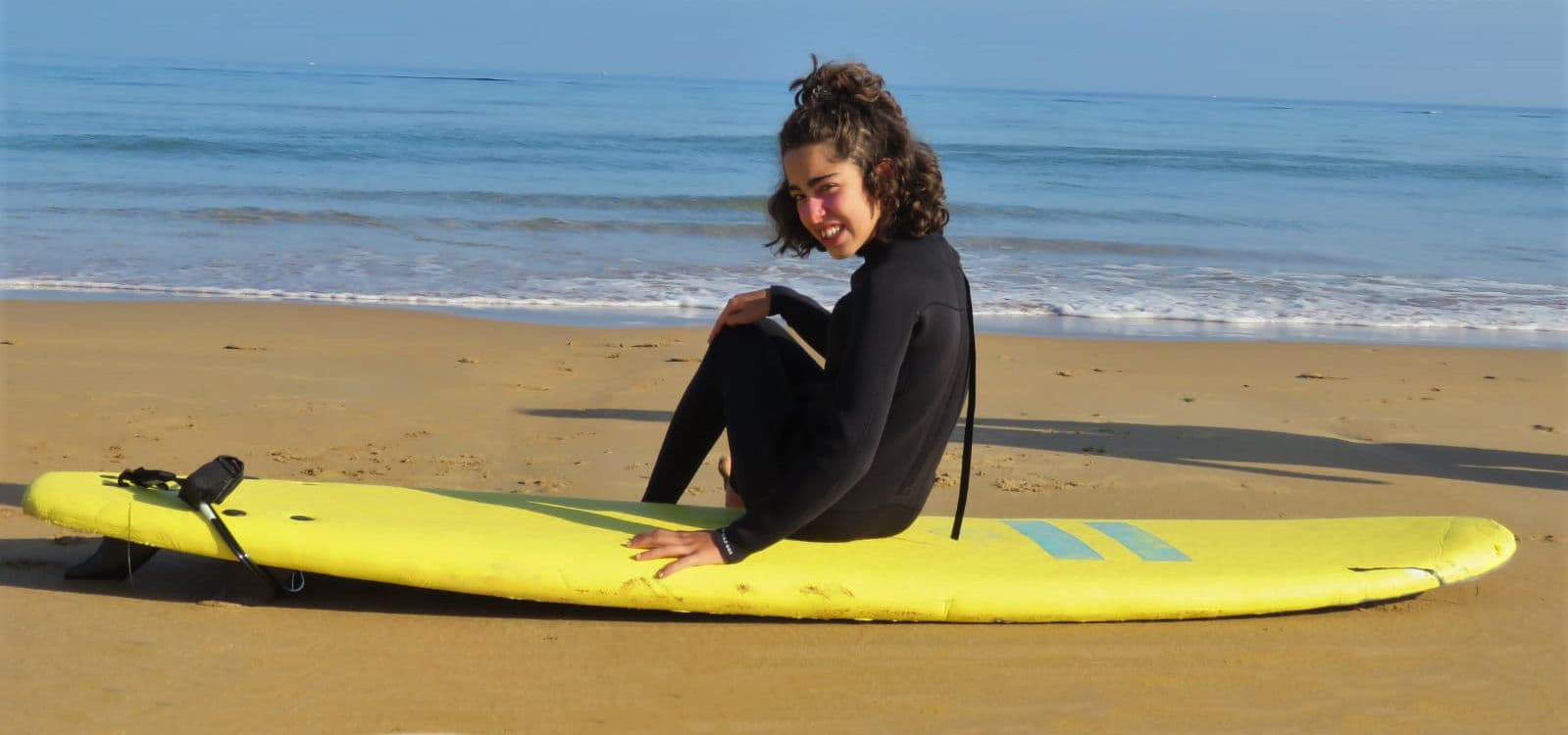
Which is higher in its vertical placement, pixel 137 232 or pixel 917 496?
pixel 917 496

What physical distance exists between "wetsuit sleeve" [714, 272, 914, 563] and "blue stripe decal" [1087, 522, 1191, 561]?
94 cm

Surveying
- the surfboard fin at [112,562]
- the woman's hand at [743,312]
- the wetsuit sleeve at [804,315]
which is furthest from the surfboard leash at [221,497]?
the wetsuit sleeve at [804,315]

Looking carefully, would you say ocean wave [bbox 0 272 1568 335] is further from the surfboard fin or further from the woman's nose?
the woman's nose

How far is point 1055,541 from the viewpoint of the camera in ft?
12.0

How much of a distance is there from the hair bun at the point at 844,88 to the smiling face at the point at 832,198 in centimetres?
11

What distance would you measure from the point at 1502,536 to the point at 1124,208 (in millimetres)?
15901

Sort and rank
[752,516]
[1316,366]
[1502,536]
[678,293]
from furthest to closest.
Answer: [678,293] → [1316,366] → [1502,536] → [752,516]

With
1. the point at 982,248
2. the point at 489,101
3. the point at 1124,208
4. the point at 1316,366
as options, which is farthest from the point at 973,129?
the point at 1316,366

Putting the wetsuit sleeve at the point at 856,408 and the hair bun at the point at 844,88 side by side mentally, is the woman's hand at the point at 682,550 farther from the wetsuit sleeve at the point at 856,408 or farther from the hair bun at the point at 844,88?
the hair bun at the point at 844,88

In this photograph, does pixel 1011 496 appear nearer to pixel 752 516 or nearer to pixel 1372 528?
pixel 1372 528

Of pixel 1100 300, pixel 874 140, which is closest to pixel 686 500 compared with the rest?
pixel 874 140

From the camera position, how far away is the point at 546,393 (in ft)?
21.6

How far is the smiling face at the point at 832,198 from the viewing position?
3084 millimetres

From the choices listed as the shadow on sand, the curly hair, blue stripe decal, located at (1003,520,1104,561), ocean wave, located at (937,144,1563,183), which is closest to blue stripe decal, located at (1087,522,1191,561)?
blue stripe decal, located at (1003,520,1104,561)
